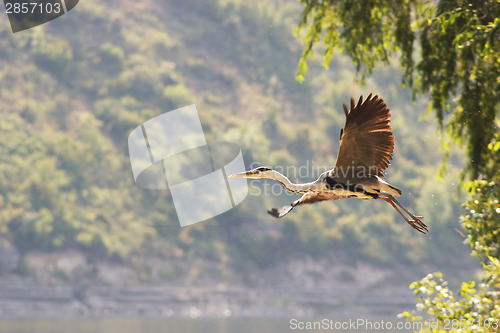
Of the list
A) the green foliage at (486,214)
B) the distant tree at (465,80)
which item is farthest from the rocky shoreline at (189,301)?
the green foliage at (486,214)

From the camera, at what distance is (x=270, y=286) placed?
4856 cm

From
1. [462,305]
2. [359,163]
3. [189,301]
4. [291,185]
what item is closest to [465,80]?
[462,305]

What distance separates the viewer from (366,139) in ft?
10.6

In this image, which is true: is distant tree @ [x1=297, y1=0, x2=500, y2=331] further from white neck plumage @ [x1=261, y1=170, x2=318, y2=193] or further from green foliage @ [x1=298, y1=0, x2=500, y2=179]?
white neck plumage @ [x1=261, y1=170, x2=318, y2=193]

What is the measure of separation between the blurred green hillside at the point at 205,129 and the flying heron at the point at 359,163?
36.2 m

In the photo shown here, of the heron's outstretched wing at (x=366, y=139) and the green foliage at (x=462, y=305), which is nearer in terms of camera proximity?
the heron's outstretched wing at (x=366, y=139)

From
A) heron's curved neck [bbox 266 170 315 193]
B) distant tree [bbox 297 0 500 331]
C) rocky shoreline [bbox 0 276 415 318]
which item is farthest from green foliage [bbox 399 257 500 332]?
rocky shoreline [bbox 0 276 415 318]

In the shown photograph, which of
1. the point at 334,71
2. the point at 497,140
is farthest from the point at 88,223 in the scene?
the point at 497,140

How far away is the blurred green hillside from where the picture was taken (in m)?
47.5

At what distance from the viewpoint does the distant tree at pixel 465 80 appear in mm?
5715

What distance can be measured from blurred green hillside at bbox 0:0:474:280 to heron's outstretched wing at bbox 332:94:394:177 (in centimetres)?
3620

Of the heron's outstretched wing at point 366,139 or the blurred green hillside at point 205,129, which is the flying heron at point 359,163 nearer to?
the heron's outstretched wing at point 366,139

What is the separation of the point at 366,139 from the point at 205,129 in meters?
55.8

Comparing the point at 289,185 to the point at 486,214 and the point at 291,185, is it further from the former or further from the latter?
the point at 486,214
